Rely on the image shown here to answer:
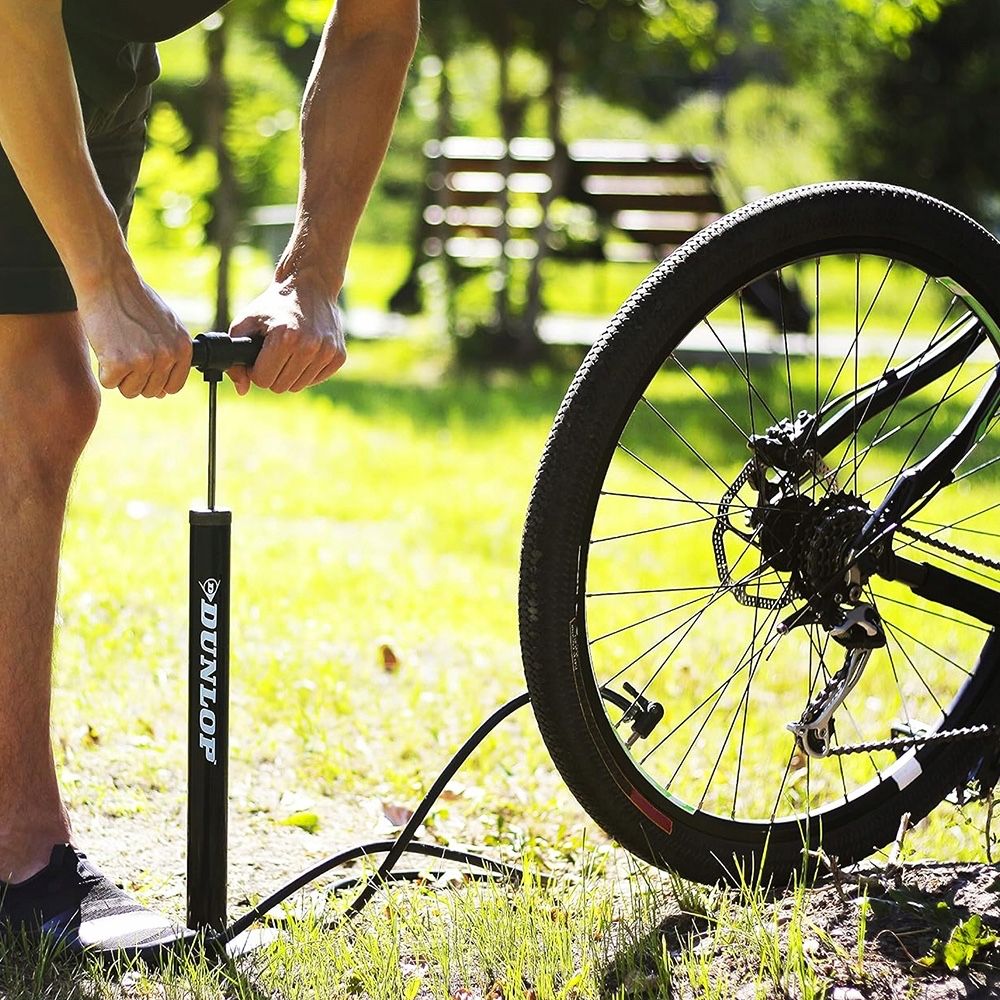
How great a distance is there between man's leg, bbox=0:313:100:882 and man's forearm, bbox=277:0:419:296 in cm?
41

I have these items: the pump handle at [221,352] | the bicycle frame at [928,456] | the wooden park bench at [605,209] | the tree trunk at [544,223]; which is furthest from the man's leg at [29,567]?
the wooden park bench at [605,209]

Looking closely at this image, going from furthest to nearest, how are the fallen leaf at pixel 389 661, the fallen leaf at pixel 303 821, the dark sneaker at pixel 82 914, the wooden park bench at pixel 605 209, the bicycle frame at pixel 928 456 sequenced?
1. the wooden park bench at pixel 605 209
2. the fallen leaf at pixel 389 661
3. the fallen leaf at pixel 303 821
4. the bicycle frame at pixel 928 456
5. the dark sneaker at pixel 82 914

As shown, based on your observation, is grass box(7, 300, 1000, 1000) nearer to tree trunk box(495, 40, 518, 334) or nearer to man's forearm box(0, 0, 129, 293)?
man's forearm box(0, 0, 129, 293)

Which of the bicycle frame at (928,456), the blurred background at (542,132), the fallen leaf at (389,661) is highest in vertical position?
the blurred background at (542,132)

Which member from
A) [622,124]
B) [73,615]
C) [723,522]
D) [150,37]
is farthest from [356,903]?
[622,124]

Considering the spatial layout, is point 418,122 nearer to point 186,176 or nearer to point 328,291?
point 186,176

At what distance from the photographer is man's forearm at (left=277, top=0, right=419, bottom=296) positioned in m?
2.16

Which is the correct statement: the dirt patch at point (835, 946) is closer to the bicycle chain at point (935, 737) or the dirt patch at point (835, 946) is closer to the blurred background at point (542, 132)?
the bicycle chain at point (935, 737)

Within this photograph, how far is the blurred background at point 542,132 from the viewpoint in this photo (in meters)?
9.62

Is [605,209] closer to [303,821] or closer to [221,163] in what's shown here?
[221,163]

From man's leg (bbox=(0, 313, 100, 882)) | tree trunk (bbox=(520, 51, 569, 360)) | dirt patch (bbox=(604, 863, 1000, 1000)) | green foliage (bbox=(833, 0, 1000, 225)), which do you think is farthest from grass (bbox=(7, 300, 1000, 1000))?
green foliage (bbox=(833, 0, 1000, 225))

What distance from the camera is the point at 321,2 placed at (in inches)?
357

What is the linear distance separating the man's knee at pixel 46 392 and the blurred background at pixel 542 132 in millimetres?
7329

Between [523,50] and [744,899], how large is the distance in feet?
28.3
